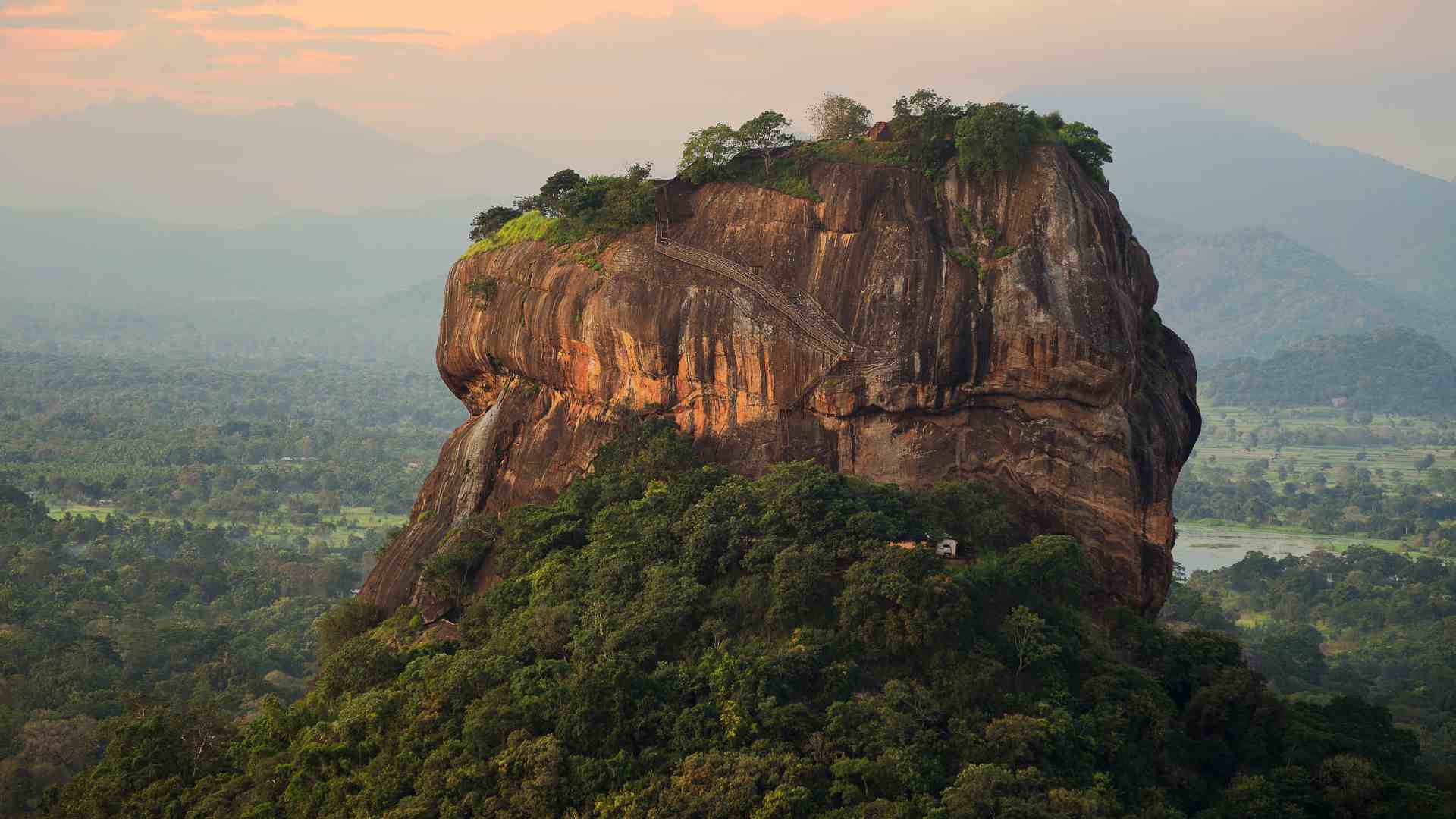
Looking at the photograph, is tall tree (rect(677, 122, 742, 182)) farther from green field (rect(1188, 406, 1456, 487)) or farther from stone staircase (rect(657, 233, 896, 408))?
green field (rect(1188, 406, 1456, 487))

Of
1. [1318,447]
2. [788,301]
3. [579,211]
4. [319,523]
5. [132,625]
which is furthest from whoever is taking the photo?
[1318,447]

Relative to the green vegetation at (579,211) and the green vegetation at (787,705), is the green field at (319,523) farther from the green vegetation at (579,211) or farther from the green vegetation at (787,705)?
the green vegetation at (787,705)

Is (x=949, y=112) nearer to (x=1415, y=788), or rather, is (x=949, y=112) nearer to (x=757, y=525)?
(x=757, y=525)

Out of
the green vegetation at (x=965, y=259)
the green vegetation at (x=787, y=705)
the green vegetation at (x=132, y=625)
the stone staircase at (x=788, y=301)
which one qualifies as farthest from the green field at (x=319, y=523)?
the green vegetation at (x=965, y=259)

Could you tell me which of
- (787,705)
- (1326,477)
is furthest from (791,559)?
(1326,477)

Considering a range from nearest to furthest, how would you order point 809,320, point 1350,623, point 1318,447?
point 809,320, point 1350,623, point 1318,447

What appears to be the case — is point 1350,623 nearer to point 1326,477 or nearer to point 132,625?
point 132,625
